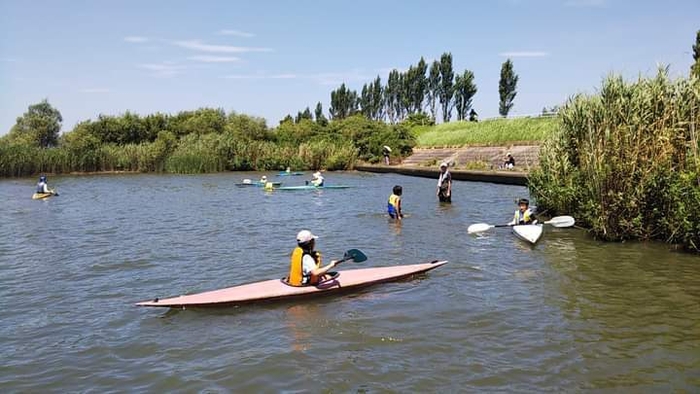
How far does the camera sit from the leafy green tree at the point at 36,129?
2879 inches

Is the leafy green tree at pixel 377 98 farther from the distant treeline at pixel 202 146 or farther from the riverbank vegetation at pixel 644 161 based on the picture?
the riverbank vegetation at pixel 644 161

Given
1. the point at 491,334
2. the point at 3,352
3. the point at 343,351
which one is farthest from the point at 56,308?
the point at 491,334

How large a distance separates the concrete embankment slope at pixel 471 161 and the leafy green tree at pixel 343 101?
46237mm

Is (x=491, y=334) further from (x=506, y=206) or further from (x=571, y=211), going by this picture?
(x=506, y=206)

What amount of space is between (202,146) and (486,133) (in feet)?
77.6

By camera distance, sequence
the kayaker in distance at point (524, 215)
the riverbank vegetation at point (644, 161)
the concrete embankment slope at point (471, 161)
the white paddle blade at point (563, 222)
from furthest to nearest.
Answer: the concrete embankment slope at point (471, 161)
the kayaker in distance at point (524, 215)
the white paddle blade at point (563, 222)
the riverbank vegetation at point (644, 161)

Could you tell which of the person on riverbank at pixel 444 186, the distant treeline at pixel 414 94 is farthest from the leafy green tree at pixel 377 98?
the person on riverbank at pixel 444 186

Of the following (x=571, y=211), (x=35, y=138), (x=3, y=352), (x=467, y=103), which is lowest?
(x=3, y=352)

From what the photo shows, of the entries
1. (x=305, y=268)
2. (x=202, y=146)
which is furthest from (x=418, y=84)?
(x=305, y=268)

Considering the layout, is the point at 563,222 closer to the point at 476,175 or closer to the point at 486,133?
the point at 476,175

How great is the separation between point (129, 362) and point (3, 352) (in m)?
1.69

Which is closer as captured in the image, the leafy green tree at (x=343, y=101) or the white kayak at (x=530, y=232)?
the white kayak at (x=530, y=232)

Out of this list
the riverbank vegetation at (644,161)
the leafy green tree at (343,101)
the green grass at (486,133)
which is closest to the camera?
the riverbank vegetation at (644,161)

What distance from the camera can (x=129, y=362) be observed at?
20.8ft
